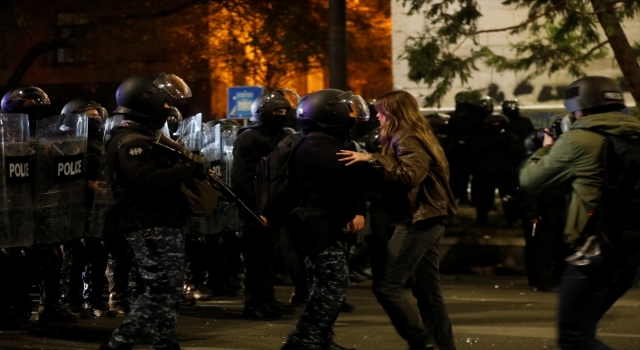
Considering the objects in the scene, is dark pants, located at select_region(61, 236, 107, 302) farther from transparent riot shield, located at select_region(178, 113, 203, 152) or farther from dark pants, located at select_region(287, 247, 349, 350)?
dark pants, located at select_region(287, 247, 349, 350)

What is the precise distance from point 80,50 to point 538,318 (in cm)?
1248

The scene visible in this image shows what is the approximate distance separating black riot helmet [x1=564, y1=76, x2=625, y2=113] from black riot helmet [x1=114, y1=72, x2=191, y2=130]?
236 cm

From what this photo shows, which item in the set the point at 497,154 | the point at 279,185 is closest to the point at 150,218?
the point at 279,185

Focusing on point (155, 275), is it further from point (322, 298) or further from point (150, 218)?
point (322, 298)

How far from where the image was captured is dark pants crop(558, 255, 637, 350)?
5066 millimetres

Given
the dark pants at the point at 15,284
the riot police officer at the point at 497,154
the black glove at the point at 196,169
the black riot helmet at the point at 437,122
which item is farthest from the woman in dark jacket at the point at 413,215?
the black riot helmet at the point at 437,122

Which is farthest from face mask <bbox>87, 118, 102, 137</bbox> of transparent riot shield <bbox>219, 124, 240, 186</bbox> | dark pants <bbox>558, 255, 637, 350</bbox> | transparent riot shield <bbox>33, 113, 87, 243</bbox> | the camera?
dark pants <bbox>558, 255, 637, 350</bbox>

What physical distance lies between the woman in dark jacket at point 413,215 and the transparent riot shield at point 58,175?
275 cm

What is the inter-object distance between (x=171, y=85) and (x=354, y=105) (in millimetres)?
1252

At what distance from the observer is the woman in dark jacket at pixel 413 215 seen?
6.44 metres

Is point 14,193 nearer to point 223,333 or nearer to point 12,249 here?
point 12,249

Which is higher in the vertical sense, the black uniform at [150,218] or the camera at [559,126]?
the camera at [559,126]

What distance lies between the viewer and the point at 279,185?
6590 millimetres

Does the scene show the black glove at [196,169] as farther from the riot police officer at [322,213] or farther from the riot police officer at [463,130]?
the riot police officer at [463,130]
